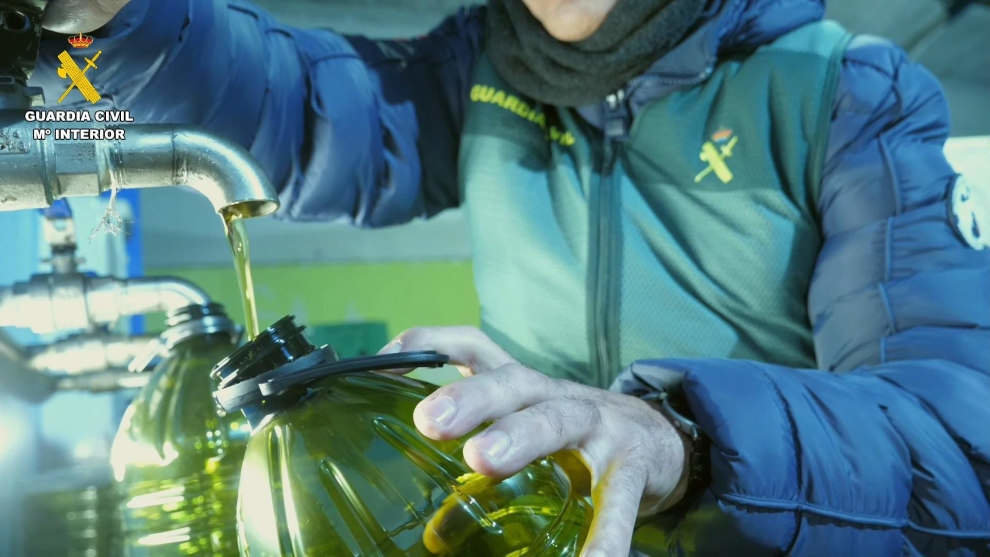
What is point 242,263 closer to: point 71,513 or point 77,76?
point 77,76

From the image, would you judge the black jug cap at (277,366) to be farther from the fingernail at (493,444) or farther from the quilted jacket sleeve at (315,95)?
the quilted jacket sleeve at (315,95)

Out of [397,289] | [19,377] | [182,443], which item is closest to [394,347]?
[182,443]

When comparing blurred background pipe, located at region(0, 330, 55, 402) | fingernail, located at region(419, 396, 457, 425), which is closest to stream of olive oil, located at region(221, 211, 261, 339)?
fingernail, located at region(419, 396, 457, 425)

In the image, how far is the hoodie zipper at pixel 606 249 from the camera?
927 millimetres

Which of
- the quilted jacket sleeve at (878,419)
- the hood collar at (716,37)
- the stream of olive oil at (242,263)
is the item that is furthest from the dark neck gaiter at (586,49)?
the stream of olive oil at (242,263)

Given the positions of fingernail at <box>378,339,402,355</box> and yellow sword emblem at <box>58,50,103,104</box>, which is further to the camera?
fingernail at <box>378,339,402,355</box>

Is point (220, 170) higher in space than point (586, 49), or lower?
lower

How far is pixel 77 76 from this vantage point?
0.39 metres

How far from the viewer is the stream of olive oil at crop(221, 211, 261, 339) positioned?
0.41m

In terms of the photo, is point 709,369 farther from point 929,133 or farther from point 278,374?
point 929,133

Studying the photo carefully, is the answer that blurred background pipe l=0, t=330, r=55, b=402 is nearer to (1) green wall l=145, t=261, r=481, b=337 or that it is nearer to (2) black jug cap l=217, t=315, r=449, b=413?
(2) black jug cap l=217, t=315, r=449, b=413

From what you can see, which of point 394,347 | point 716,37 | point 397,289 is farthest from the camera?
point 397,289

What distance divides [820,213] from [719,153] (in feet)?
0.41

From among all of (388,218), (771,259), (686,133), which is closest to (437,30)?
(388,218)
